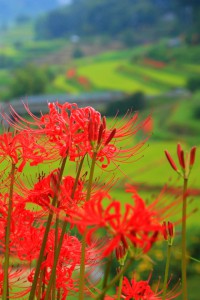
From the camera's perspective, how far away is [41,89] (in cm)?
2247

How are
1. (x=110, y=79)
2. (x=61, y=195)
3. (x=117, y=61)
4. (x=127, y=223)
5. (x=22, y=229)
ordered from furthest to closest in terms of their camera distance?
(x=117, y=61) < (x=110, y=79) < (x=22, y=229) < (x=61, y=195) < (x=127, y=223)

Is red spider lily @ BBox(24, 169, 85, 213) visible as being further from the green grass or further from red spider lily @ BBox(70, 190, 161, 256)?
the green grass

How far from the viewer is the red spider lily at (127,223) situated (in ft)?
2.19

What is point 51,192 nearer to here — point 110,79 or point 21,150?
point 21,150

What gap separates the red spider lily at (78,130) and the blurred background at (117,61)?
32.8 feet

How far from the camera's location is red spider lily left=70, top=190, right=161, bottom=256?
67 cm

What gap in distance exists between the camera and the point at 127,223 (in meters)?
0.67

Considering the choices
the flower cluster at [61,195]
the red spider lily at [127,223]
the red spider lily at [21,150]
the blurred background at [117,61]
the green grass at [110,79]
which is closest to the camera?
the red spider lily at [127,223]

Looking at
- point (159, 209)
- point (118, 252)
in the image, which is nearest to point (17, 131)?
point (118, 252)

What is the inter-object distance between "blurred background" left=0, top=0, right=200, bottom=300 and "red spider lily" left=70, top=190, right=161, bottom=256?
10254 mm

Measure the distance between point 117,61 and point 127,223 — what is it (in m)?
26.7

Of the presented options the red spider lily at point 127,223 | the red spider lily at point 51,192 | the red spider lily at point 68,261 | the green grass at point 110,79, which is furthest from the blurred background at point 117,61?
the red spider lily at point 127,223

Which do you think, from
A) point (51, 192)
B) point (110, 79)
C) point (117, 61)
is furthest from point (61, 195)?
point (117, 61)

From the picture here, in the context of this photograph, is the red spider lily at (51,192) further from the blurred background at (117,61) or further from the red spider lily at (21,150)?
the blurred background at (117,61)
